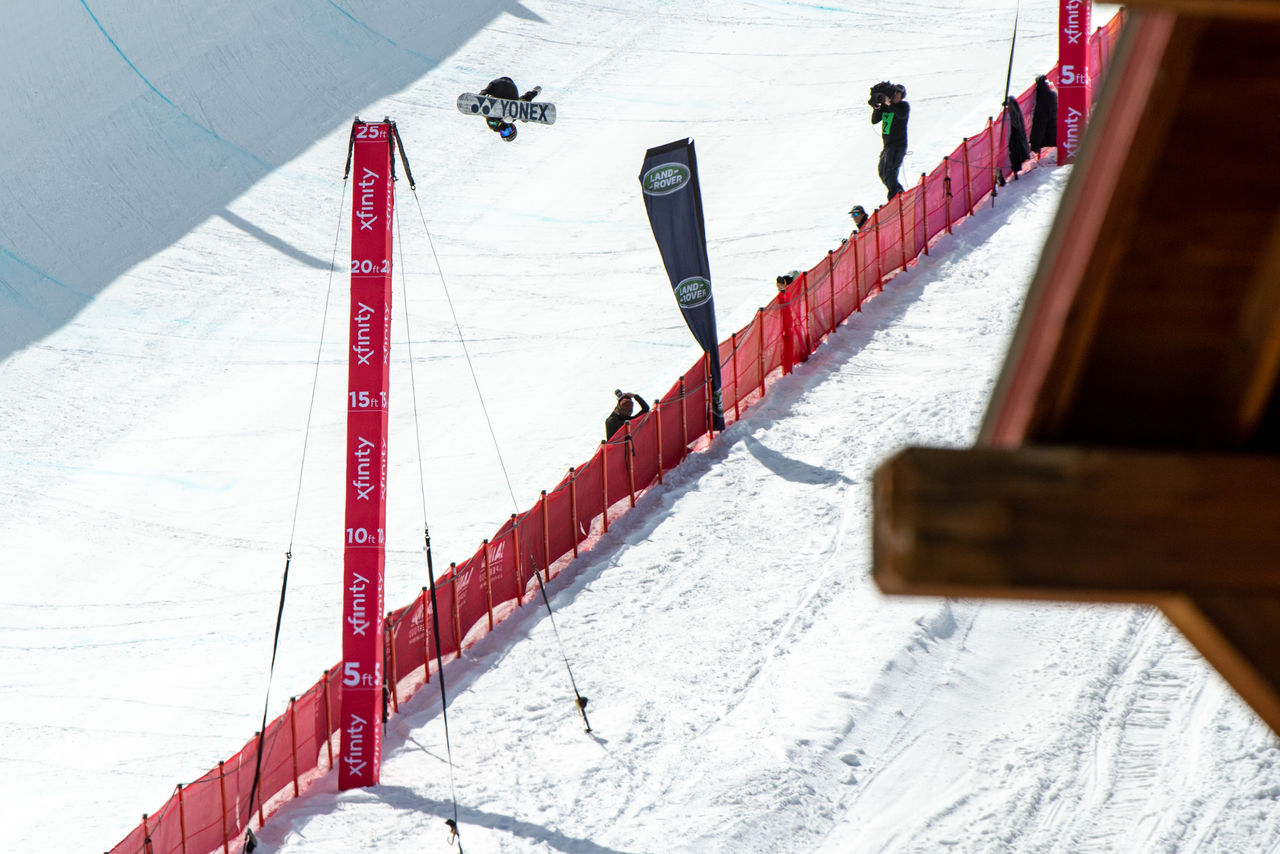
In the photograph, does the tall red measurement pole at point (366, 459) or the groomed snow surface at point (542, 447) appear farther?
the tall red measurement pole at point (366, 459)

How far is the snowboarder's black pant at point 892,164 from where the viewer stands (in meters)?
17.4

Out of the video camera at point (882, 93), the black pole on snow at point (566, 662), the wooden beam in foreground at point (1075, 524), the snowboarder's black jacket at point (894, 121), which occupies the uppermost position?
the video camera at point (882, 93)

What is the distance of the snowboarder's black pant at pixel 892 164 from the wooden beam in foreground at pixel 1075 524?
15830mm

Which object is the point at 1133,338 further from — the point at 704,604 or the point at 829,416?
the point at 829,416

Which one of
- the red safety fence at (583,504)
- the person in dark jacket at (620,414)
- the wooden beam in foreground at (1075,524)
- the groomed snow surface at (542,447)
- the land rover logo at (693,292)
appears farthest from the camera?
the land rover logo at (693,292)

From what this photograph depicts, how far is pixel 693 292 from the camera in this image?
44.6ft

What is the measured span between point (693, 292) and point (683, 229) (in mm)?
567

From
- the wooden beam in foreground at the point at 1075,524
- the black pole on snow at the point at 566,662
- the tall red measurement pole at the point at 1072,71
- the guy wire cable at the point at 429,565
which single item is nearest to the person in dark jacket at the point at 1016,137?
the tall red measurement pole at the point at 1072,71

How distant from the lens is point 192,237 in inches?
824

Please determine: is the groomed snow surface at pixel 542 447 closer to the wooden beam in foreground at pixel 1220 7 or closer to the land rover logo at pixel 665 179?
the land rover logo at pixel 665 179

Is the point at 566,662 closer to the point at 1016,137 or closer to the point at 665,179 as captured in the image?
the point at 665,179

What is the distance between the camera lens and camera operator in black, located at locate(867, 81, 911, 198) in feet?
56.4

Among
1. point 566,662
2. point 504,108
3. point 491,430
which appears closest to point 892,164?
point 491,430

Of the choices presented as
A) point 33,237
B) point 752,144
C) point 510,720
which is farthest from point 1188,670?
point 33,237
